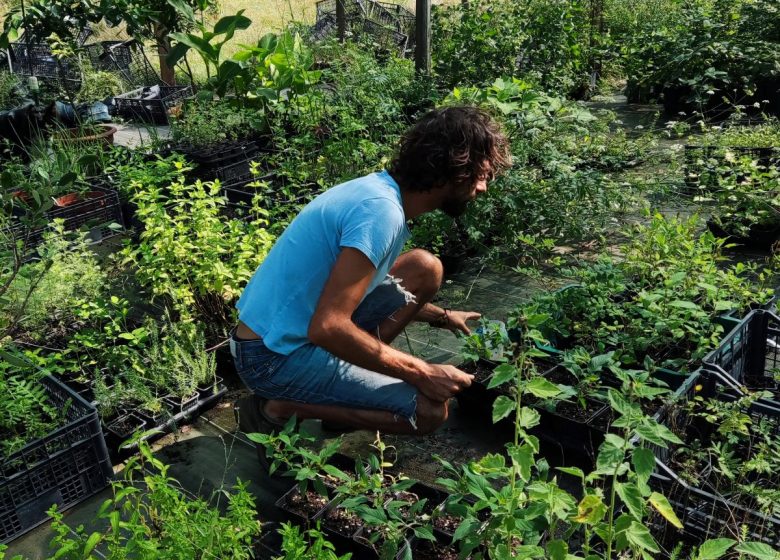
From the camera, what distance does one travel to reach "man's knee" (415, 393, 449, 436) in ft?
8.93

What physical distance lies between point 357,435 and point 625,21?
996 centimetres

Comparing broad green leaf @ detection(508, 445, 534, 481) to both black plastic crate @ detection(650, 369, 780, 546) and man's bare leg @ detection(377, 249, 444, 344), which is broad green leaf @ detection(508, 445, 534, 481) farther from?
man's bare leg @ detection(377, 249, 444, 344)

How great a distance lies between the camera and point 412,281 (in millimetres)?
3174

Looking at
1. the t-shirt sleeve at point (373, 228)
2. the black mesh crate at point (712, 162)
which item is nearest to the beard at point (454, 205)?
the t-shirt sleeve at point (373, 228)

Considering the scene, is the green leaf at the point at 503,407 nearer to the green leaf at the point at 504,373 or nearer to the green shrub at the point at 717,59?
the green leaf at the point at 504,373

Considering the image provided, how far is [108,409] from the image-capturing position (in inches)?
124

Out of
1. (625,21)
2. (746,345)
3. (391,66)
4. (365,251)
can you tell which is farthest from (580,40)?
(365,251)

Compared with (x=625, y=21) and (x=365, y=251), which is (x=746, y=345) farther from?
(x=625, y=21)

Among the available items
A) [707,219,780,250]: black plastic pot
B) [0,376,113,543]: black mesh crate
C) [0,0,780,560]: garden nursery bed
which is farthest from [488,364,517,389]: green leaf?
[707,219,780,250]: black plastic pot

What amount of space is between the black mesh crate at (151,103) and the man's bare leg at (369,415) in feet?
22.4

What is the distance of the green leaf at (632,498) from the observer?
1.50 meters

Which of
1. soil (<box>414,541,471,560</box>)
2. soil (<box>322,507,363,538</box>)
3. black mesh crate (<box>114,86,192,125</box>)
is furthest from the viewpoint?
black mesh crate (<box>114,86,192,125</box>)

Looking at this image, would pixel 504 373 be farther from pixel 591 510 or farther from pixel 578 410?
pixel 578 410

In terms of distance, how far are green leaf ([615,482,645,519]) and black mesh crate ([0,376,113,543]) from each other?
2049mm
